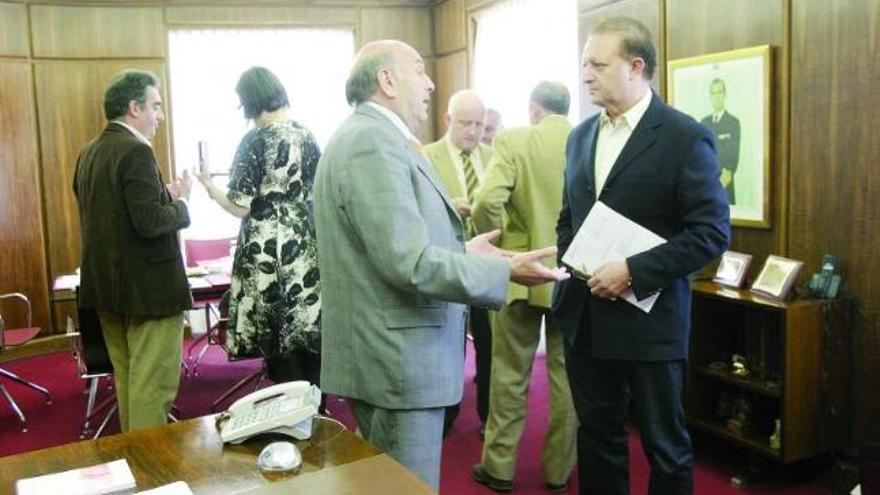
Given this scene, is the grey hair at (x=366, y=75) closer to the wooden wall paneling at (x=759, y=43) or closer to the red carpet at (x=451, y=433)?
the red carpet at (x=451, y=433)

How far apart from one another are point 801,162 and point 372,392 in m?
2.16

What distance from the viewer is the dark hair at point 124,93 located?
2.95m

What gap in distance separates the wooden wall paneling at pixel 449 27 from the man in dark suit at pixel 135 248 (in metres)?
3.60

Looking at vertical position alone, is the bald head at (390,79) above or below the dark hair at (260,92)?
below

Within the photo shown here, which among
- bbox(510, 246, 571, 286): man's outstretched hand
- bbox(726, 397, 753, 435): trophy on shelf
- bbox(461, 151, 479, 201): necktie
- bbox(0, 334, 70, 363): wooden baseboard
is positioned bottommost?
bbox(0, 334, 70, 363): wooden baseboard

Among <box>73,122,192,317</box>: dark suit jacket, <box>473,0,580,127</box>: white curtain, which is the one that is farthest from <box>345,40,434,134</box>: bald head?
<box>473,0,580,127</box>: white curtain

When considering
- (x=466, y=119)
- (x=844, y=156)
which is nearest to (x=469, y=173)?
(x=466, y=119)

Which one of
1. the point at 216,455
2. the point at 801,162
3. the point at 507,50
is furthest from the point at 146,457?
the point at 507,50

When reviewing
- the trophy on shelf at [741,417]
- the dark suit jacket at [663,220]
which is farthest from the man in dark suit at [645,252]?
the trophy on shelf at [741,417]

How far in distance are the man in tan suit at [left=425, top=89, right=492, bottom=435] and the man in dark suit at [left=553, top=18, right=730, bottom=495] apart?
4.77 ft

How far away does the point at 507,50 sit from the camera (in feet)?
18.7

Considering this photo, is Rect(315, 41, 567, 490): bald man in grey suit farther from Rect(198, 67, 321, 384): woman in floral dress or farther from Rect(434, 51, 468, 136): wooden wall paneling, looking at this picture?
Rect(434, 51, 468, 136): wooden wall paneling

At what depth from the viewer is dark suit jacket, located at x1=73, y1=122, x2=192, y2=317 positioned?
2.85m

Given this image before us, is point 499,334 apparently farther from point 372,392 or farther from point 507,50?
point 507,50
